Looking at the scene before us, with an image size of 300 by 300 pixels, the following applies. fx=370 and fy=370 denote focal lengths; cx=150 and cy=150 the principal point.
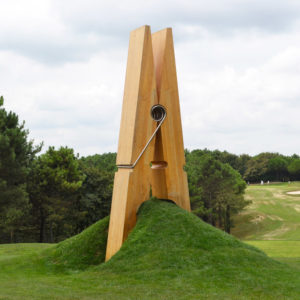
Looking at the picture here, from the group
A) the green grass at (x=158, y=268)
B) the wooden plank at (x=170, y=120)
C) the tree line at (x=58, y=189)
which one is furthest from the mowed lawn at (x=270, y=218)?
the green grass at (x=158, y=268)

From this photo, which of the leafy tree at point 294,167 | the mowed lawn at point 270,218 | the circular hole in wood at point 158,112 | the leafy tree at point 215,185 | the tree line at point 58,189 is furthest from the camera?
the leafy tree at point 294,167

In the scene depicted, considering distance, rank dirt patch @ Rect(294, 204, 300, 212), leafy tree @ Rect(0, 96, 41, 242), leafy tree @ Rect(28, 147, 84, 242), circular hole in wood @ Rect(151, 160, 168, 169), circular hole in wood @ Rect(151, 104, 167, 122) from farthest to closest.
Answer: dirt patch @ Rect(294, 204, 300, 212), leafy tree @ Rect(28, 147, 84, 242), leafy tree @ Rect(0, 96, 41, 242), circular hole in wood @ Rect(151, 160, 168, 169), circular hole in wood @ Rect(151, 104, 167, 122)

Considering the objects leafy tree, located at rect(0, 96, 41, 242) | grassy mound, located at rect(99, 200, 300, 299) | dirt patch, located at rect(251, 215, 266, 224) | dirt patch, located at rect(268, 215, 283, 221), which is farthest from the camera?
dirt patch, located at rect(251, 215, 266, 224)

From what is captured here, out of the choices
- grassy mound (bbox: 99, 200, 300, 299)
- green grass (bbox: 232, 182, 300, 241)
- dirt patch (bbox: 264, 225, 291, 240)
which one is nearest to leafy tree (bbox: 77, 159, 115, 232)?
green grass (bbox: 232, 182, 300, 241)

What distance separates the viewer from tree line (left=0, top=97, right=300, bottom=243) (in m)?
20.4

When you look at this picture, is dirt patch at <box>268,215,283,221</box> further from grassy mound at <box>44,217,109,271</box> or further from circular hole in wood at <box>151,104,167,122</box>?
grassy mound at <box>44,217,109,271</box>

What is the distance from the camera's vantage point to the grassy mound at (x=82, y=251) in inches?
325

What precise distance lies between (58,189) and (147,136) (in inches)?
728

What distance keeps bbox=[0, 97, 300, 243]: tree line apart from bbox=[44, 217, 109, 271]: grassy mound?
1143 cm

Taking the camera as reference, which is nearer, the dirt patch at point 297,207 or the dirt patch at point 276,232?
the dirt patch at point 276,232

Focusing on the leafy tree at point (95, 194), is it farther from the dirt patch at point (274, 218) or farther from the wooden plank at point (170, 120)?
the wooden plank at point (170, 120)

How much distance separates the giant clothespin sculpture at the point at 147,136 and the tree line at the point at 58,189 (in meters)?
11.9

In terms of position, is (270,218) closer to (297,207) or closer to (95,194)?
(297,207)

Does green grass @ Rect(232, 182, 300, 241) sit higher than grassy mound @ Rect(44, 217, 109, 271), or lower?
lower
